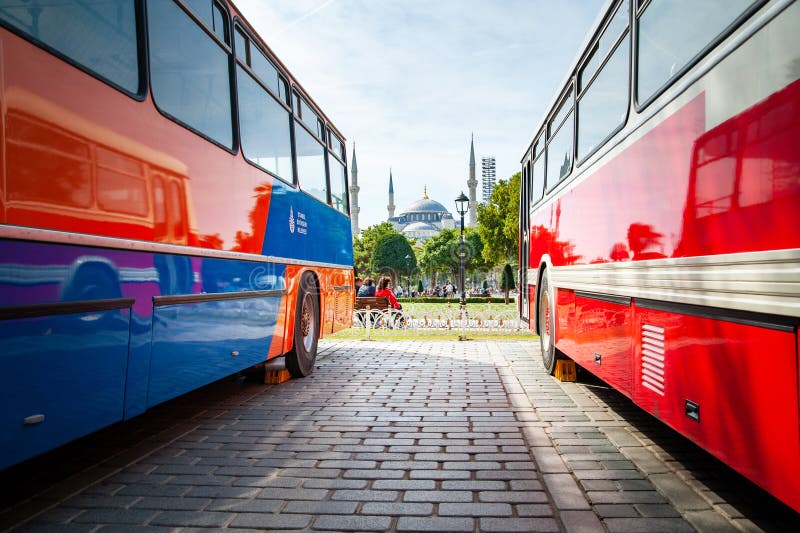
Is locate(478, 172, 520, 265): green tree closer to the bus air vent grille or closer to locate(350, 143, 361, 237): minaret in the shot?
the bus air vent grille

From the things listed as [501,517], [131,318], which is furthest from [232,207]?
[501,517]

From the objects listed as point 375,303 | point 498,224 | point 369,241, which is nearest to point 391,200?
point 369,241

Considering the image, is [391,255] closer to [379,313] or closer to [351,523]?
[379,313]

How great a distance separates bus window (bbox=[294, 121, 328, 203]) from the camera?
299 inches

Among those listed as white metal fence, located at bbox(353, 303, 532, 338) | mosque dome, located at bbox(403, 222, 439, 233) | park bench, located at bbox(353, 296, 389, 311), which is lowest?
white metal fence, located at bbox(353, 303, 532, 338)

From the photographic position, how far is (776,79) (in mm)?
2338

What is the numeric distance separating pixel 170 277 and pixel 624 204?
3188mm

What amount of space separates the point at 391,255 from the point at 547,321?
6732cm

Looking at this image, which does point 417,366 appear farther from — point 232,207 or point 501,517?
point 501,517

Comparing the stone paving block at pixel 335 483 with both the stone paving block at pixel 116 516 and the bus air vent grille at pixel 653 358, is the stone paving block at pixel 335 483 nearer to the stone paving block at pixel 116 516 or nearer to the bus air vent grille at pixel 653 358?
the stone paving block at pixel 116 516

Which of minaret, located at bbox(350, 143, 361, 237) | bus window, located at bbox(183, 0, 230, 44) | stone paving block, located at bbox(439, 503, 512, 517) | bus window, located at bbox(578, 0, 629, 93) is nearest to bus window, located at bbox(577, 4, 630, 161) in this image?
bus window, located at bbox(578, 0, 629, 93)

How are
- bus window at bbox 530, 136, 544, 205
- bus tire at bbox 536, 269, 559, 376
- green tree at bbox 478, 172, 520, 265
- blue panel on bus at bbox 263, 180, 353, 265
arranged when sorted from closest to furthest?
1. blue panel on bus at bbox 263, 180, 353, 265
2. bus tire at bbox 536, 269, 559, 376
3. bus window at bbox 530, 136, 544, 205
4. green tree at bbox 478, 172, 520, 265

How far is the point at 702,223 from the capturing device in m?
2.95

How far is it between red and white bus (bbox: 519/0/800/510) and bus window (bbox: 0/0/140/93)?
321 centimetres
